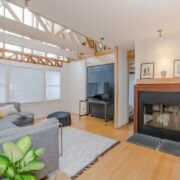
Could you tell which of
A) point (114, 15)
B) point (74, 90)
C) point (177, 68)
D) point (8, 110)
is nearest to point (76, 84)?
point (74, 90)

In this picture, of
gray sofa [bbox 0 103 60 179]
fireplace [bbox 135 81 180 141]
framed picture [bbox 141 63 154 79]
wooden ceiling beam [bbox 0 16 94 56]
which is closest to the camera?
gray sofa [bbox 0 103 60 179]

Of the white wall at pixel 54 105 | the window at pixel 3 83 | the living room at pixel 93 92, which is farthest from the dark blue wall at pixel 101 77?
the window at pixel 3 83

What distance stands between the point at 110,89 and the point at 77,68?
1947 millimetres

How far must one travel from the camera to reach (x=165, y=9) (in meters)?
2.13

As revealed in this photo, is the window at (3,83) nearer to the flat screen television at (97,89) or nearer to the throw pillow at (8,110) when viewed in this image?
the throw pillow at (8,110)

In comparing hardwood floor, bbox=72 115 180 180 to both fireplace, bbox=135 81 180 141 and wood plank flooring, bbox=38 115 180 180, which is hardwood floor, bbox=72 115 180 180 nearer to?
wood plank flooring, bbox=38 115 180 180

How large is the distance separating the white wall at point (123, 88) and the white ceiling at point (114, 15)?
1.21 m

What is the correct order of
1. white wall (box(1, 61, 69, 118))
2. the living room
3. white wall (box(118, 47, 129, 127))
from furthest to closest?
white wall (box(1, 61, 69, 118)) → white wall (box(118, 47, 129, 127)) → the living room

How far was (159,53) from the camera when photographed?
11.1ft

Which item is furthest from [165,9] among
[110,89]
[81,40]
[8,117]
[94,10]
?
[81,40]

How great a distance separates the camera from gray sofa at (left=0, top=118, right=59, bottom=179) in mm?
1617

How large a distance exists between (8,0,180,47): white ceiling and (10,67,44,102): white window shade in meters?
2.97

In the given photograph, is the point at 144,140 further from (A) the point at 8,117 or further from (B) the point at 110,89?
(A) the point at 8,117

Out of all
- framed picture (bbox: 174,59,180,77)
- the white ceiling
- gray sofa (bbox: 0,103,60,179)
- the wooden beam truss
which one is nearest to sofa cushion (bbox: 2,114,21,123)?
gray sofa (bbox: 0,103,60,179)
